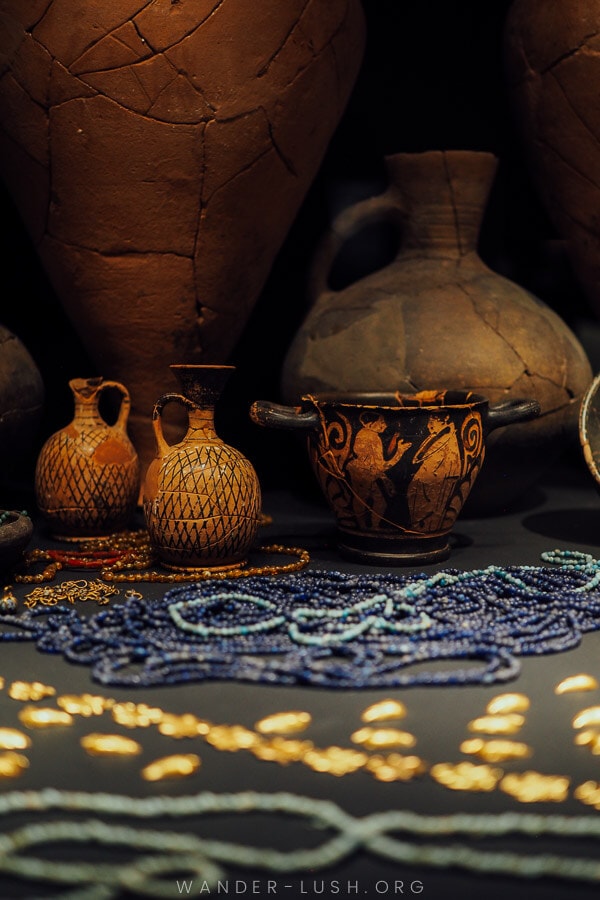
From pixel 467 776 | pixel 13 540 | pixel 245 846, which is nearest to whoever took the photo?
pixel 245 846

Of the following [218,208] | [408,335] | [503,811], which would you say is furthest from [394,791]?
[218,208]

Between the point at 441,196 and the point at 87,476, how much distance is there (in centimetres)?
105

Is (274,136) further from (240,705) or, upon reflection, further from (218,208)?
(240,705)

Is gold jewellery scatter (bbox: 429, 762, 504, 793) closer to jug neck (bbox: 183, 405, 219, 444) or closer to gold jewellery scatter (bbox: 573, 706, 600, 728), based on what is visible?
gold jewellery scatter (bbox: 573, 706, 600, 728)

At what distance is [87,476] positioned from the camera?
6.22 feet

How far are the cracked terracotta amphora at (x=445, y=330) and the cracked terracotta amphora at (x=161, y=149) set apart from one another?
20 cm

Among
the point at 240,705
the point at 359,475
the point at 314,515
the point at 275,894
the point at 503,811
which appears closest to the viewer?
the point at 275,894

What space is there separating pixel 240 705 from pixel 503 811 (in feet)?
1.16

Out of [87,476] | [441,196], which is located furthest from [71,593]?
[441,196]

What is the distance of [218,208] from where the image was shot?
2123mm

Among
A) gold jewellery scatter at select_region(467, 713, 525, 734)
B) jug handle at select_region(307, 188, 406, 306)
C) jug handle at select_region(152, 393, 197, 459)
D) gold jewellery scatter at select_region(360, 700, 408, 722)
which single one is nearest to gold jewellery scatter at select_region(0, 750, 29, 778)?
gold jewellery scatter at select_region(360, 700, 408, 722)

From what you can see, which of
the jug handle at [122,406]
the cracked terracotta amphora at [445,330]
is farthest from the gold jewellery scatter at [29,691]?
the cracked terracotta amphora at [445,330]

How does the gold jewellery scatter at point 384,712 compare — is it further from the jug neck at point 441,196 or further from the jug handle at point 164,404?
the jug neck at point 441,196

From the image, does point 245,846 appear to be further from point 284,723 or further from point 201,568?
point 201,568
